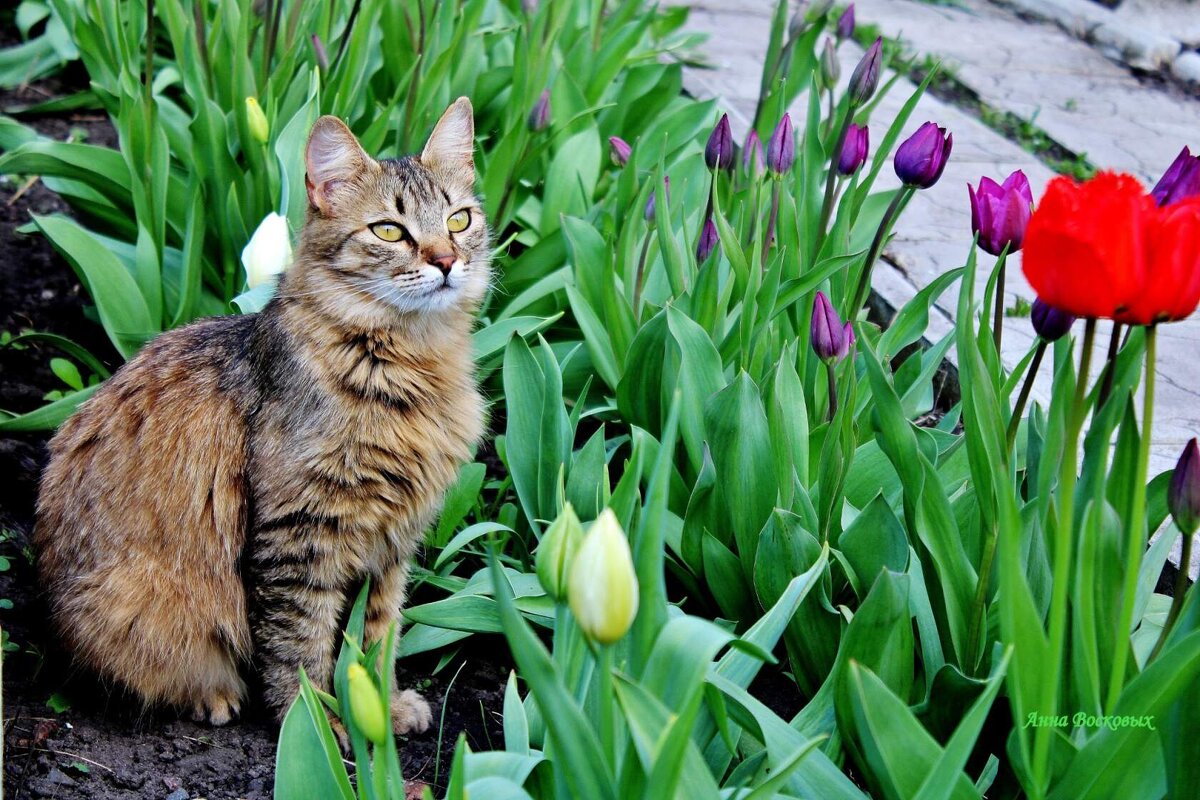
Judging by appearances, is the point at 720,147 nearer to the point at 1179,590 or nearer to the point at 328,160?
the point at 328,160

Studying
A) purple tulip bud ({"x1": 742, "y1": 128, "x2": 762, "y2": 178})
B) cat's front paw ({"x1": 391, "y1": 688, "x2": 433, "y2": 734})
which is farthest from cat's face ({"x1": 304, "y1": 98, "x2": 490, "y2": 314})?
cat's front paw ({"x1": 391, "y1": 688, "x2": 433, "y2": 734})

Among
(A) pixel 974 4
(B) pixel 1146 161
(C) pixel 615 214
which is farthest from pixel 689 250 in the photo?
(A) pixel 974 4

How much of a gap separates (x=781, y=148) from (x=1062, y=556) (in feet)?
4.59

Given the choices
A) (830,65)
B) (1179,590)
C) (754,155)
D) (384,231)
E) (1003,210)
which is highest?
(830,65)

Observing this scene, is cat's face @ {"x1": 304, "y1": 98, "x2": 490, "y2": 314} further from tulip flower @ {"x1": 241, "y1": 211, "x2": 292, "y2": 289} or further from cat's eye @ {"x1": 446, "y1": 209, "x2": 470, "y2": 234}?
tulip flower @ {"x1": 241, "y1": 211, "x2": 292, "y2": 289}

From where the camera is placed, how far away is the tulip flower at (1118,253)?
4.16 feet

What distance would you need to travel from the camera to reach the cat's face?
7.74 ft

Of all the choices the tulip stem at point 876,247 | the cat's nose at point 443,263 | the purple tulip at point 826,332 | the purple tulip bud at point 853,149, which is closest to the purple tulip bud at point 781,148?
the purple tulip bud at point 853,149

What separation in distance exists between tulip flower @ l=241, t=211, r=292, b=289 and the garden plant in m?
0.01

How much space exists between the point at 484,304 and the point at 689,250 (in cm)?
58

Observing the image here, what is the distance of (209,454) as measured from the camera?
2.34 metres

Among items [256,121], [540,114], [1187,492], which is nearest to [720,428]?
[1187,492]

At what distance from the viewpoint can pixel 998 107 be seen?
220 inches

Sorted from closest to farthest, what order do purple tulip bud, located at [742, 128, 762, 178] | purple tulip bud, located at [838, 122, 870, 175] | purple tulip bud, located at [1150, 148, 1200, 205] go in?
purple tulip bud, located at [1150, 148, 1200, 205]
purple tulip bud, located at [838, 122, 870, 175]
purple tulip bud, located at [742, 128, 762, 178]
